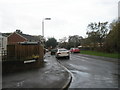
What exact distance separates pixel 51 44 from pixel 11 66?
71197mm

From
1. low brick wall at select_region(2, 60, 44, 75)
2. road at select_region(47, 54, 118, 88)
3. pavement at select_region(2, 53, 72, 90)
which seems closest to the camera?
pavement at select_region(2, 53, 72, 90)

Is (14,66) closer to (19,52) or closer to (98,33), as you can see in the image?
(19,52)

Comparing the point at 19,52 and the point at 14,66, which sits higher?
the point at 19,52

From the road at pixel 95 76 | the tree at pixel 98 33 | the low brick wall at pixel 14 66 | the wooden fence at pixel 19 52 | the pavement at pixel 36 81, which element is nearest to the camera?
the pavement at pixel 36 81

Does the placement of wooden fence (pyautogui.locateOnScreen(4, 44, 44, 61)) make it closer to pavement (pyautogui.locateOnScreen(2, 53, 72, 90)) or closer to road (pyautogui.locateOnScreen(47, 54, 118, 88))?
pavement (pyautogui.locateOnScreen(2, 53, 72, 90))

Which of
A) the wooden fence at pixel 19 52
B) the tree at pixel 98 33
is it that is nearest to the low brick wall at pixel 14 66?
the wooden fence at pixel 19 52

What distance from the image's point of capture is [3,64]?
40.2 feet

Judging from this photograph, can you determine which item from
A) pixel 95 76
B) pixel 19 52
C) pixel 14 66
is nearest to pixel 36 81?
pixel 95 76

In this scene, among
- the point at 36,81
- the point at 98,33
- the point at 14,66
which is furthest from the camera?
the point at 98,33

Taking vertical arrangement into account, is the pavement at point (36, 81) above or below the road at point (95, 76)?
above

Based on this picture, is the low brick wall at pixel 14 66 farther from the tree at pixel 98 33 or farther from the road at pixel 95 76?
the tree at pixel 98 33

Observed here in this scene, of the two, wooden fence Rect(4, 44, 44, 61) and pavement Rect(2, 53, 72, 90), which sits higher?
wooden fence Rect(4, 44, 44, 61)

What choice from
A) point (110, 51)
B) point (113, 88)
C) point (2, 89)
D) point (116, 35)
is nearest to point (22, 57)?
point (2, 89)

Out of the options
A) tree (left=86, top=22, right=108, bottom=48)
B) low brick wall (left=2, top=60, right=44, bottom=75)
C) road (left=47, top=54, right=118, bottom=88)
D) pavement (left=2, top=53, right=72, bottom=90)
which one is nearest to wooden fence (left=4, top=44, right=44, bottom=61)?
low brick wall (left=2, top=60, right=44, bottom=75)
